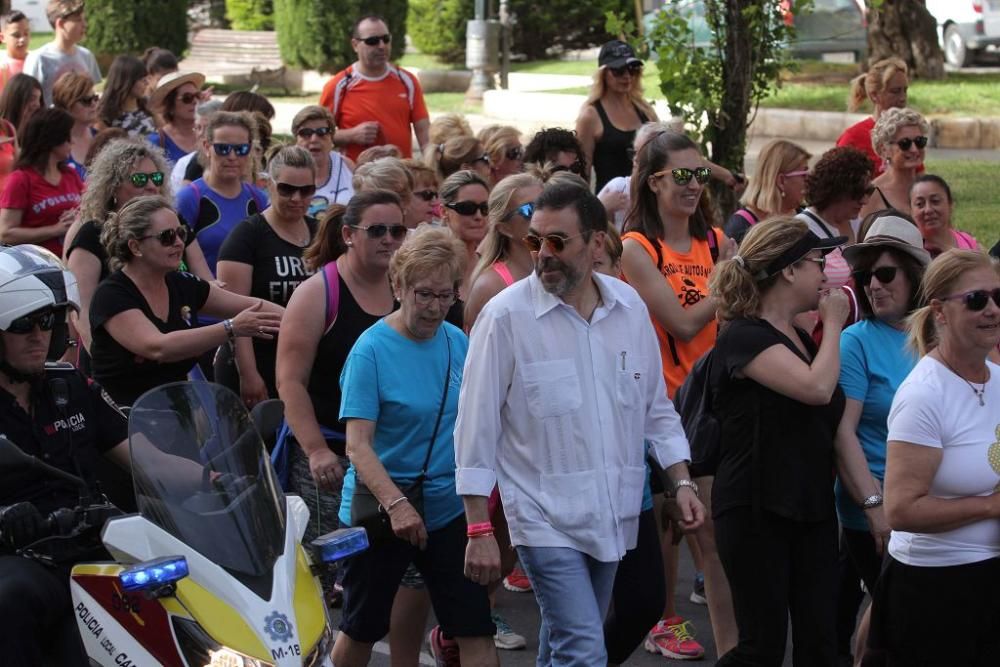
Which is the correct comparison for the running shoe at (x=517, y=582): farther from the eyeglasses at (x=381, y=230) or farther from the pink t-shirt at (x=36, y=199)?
the pink t-shirt at (x=36, y=199)

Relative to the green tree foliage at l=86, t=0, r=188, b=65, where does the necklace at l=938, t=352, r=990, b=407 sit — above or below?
above

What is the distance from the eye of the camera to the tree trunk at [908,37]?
22.1 metres

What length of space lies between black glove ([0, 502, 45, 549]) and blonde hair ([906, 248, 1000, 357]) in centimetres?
296

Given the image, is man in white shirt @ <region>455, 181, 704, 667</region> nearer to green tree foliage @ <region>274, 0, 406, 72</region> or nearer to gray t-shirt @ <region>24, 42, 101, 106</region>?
gray t-shirt @ <region>24, 42, 101, 106</region>

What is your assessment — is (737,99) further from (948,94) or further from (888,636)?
(948,94)

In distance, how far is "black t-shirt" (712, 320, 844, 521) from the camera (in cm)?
547

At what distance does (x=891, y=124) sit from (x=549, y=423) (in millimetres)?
4853

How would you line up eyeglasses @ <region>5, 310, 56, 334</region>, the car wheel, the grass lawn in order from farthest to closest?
the car wheel, the grass lawn, eyeglasses @ <region>5, 310, 56, 334</region>

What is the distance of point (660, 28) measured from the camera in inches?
440

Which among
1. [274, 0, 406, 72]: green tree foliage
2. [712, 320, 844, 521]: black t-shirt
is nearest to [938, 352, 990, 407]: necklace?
[712, 320, 844, 521]: black t-shirt

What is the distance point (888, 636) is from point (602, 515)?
41.2 inches

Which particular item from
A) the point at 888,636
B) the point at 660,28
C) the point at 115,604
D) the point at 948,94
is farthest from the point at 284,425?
the point at 948,94

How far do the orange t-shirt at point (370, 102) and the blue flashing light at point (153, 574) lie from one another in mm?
7668

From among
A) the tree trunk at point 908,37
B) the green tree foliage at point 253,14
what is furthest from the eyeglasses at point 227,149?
the green tree foliage at point 253,14
